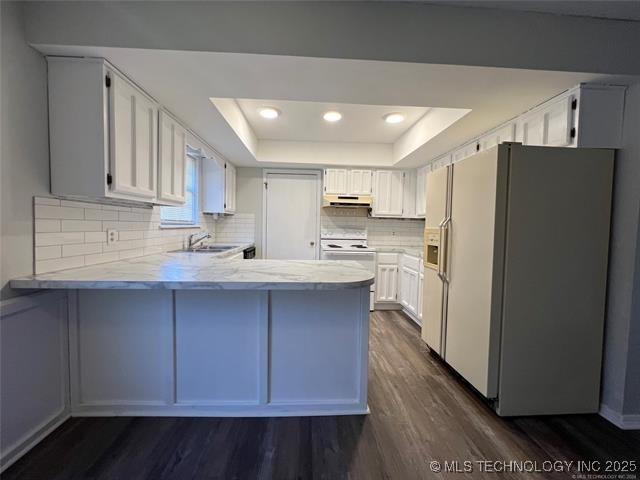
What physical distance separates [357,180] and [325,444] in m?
3.37

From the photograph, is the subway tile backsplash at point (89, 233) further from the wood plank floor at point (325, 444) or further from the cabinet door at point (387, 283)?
the cabinet door at point (387, 283)

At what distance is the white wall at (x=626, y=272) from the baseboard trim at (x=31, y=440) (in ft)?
11.2

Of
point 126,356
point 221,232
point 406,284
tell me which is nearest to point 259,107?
point 221,232

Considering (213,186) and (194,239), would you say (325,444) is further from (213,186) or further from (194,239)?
(213,186)

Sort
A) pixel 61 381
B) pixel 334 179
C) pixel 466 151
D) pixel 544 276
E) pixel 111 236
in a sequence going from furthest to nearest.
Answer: pixel 334 179, pixel 466 151, pixel 111 236, pixel 544 276, pixel 61 381

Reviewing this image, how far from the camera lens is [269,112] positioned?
2.99 m

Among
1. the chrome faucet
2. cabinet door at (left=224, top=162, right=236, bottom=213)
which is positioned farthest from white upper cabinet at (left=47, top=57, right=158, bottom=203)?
cabinet door at (left=224, top=162, right=236, bottom=213)

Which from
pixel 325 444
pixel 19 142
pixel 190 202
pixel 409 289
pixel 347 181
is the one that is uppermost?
pixel 347 181

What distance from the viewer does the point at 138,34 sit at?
1.47 meters

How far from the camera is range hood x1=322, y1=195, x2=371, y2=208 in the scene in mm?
4047

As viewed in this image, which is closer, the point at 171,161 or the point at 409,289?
the point at 171,161

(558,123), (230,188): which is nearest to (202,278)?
(558,123)

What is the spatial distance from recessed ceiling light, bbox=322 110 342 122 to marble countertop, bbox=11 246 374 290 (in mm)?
1932

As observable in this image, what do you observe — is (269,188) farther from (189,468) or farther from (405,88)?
(189,468)
